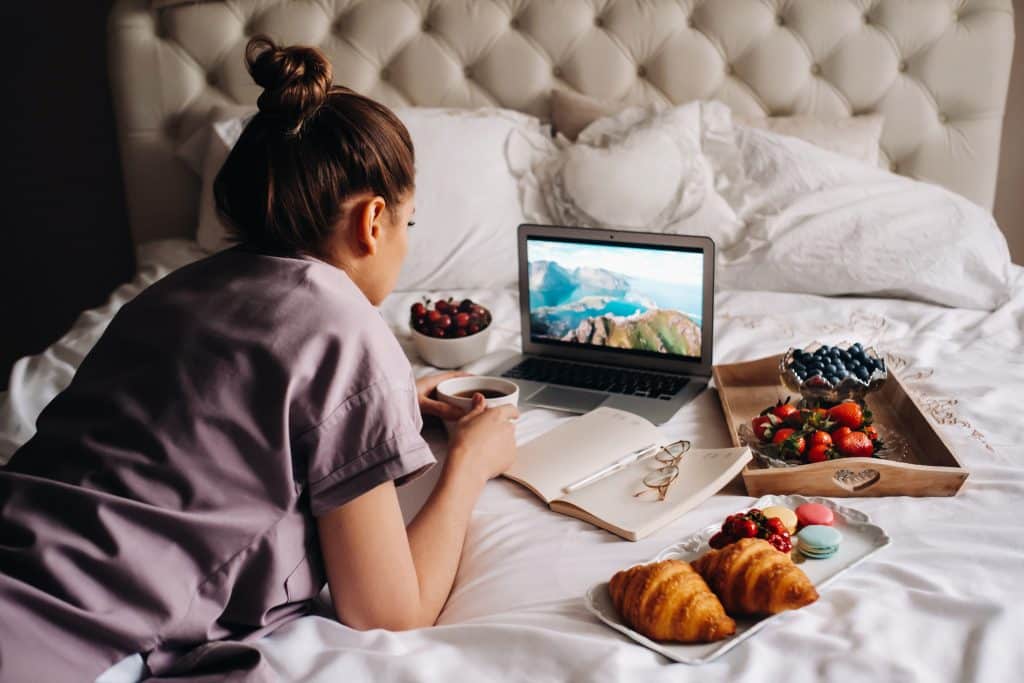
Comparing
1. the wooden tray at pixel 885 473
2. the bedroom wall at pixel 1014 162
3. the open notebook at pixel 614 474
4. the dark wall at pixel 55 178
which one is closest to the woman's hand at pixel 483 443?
the open notebook at pixel 614 474

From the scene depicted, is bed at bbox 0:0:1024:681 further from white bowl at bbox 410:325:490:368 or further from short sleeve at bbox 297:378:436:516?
short sleeve at bbox 297:378:436:516

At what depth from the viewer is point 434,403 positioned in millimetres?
1383

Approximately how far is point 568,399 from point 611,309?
0.63 feet

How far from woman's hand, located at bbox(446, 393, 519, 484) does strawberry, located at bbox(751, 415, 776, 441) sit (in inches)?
13.6

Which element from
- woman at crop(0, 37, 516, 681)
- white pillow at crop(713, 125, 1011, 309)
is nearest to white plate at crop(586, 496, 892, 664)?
woman at crop(0, 37, 516, 681)

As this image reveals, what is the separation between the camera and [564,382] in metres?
1.57

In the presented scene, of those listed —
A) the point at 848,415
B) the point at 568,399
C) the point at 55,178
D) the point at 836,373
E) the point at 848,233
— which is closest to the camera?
the point at 848,415

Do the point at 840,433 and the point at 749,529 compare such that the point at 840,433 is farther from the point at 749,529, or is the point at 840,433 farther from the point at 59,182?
the point at 59,182

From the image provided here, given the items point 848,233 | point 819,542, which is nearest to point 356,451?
point 819,542

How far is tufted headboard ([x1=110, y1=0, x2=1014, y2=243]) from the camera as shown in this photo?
2.31 metres

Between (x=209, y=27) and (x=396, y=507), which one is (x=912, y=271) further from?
(x=209, y=27)

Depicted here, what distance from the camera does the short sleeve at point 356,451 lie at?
0.90 metres

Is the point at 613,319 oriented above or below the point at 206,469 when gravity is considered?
below

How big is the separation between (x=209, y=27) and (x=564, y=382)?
60.7 inches
